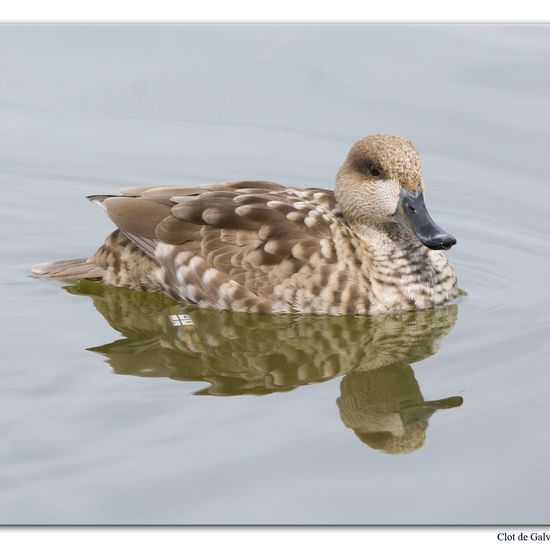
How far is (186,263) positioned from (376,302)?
1436mm

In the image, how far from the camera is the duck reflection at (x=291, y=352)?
8938 millimetres

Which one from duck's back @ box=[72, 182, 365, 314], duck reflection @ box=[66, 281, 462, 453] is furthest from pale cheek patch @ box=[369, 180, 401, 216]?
duck reflection @ box=[66, 281, 462, 453]

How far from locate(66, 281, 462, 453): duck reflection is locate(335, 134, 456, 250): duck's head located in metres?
0.68

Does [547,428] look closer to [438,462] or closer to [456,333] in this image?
[438,462]

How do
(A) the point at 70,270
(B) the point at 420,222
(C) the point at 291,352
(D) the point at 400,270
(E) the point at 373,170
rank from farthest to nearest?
(A) the point at 70,270 < (D) the point at 400,270 < (E) the point at 373,170 < (B) the point at 420,222 < (C) the point at 291,352

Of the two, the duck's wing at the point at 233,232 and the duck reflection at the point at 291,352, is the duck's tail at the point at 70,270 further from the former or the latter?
the duck's wing at the point at 233,232

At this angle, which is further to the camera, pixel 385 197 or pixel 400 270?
pixel 400 270

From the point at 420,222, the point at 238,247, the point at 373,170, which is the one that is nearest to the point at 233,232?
the point at 238,247

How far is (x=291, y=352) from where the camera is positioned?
9875mm

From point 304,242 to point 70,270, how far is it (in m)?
1.96

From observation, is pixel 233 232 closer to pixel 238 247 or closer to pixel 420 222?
pixel 238 247

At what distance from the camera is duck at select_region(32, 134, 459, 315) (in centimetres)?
1030

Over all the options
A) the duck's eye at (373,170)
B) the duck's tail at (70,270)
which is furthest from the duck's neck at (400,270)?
the duck's tail at (70,270)

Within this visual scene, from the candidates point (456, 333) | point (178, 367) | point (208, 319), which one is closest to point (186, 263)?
point (208, 319)
